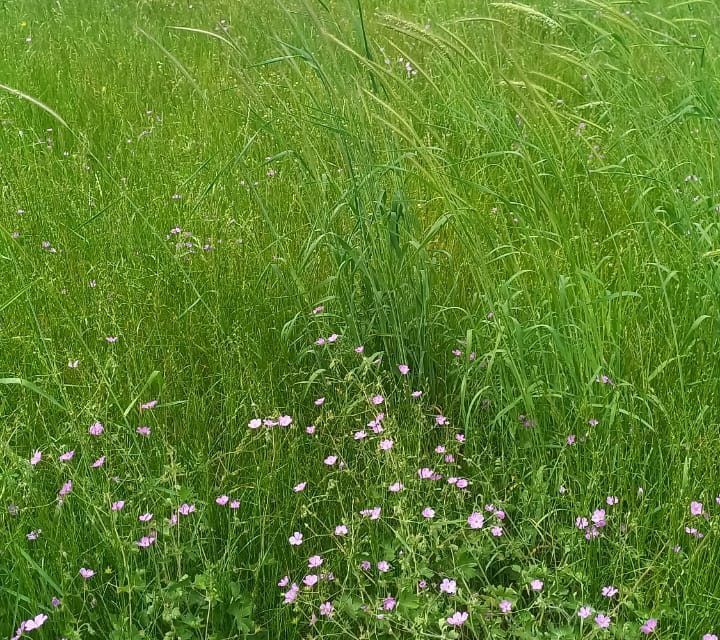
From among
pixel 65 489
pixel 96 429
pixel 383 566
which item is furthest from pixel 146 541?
pixel 383 566

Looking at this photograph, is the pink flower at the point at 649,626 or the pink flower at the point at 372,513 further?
the pink flower at the point at 372,513

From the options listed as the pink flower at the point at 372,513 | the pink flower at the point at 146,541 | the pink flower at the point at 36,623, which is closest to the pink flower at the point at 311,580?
the pink flower at the point at 372,513

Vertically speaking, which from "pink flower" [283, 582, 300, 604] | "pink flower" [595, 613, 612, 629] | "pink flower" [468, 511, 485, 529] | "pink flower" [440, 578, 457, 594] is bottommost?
"pink flower" [283, 582, 300, 604]

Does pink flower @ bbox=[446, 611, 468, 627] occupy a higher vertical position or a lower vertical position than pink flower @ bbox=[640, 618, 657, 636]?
lower

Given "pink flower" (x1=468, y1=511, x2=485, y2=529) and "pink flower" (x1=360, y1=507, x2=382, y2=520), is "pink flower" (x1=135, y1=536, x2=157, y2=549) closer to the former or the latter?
"pink flower" (x1=360, y1=507, x2=382, y2=520)

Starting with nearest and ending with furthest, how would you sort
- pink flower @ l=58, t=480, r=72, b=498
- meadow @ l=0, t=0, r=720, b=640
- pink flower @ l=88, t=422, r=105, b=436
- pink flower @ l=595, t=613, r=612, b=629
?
pink flower @ l=595, t=613, r=612, b=629 → meadow @ l=0, t=0, r=720, b=640 → pink flower @ l=58, t=480, r=72, b=498 → pink flower @ l=88, t=422, r=105, b=436

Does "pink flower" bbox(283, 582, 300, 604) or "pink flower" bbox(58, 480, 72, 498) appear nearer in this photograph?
"pink flower" bbox(283, 582, 300, 604)

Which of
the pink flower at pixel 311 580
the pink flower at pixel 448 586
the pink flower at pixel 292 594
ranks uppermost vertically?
the pink flower at pixel 448 586

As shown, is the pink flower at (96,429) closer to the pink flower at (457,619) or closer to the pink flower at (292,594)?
the pink flower at (292,594)

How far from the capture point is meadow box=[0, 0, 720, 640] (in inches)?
51.4

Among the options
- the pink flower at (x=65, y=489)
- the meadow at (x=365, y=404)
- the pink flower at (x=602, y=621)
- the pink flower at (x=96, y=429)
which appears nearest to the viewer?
the pink flower at (x=602, y=621)

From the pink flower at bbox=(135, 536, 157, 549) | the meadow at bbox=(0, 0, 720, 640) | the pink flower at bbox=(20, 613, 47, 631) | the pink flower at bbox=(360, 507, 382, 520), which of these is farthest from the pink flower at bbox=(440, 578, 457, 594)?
the pink flower at bbox=(20, 613, 47, 631)

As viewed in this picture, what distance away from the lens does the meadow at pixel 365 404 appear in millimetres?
1305

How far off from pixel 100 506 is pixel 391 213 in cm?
92
